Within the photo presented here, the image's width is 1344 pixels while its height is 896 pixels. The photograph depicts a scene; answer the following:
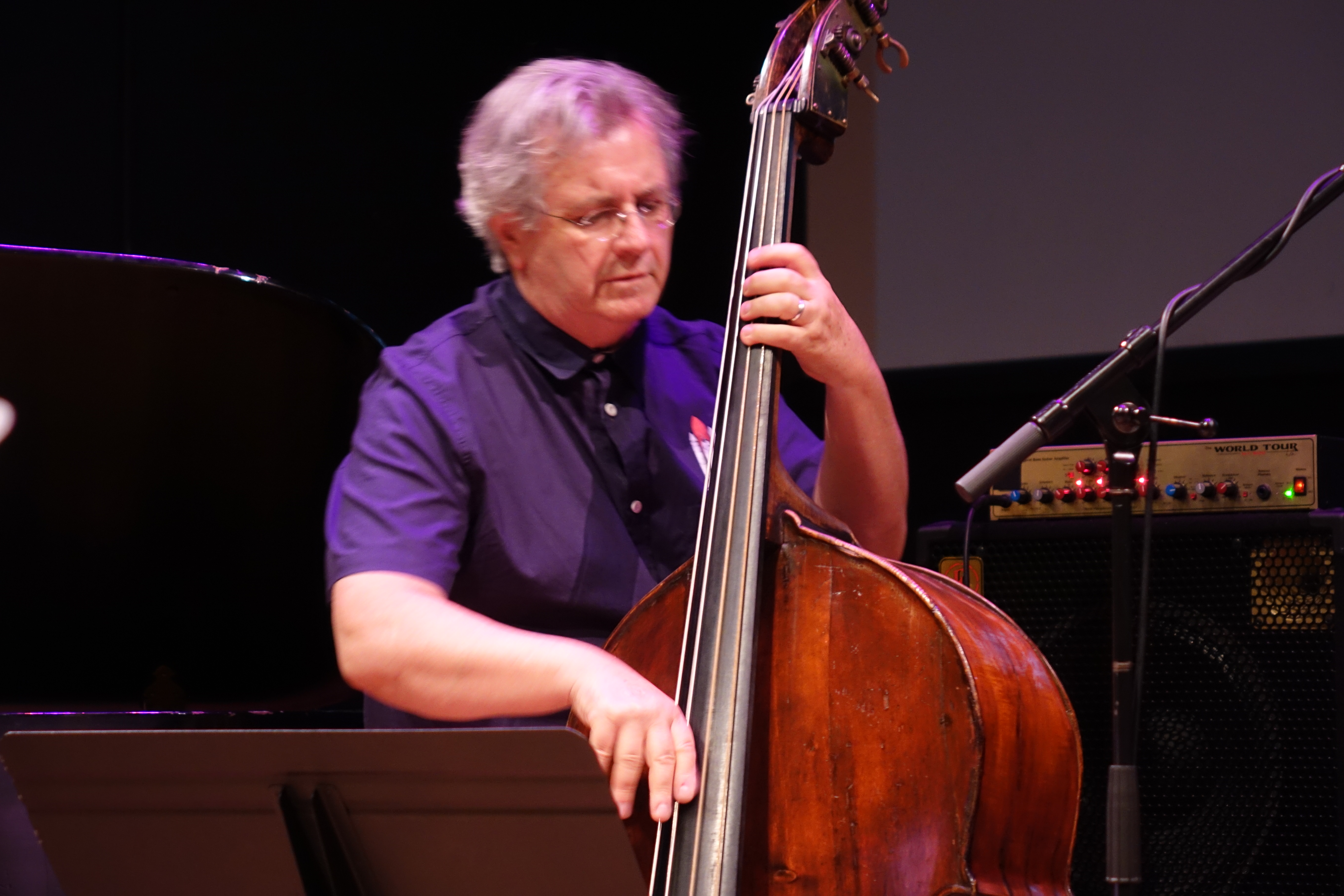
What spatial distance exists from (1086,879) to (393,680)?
1.33 metres

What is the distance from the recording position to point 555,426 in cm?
139

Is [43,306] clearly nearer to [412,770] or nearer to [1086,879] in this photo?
[412,770]

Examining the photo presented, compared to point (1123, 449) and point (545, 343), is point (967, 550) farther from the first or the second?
point (545, 343)

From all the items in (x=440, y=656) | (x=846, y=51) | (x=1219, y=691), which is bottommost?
(x=1219, y=691)

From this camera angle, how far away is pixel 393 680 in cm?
114

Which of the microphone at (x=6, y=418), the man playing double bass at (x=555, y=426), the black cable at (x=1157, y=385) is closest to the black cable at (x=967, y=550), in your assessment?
the black cable at (x=1157, y=385)

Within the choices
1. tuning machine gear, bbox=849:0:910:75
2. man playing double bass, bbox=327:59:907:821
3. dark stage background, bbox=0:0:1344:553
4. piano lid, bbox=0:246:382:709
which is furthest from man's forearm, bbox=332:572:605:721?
dark stage background, bbox=0:0:1344:553

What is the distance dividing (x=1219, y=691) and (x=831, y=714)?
1254 millimetres

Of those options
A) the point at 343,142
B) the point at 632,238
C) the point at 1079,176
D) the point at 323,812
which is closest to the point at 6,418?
the point at 343,142

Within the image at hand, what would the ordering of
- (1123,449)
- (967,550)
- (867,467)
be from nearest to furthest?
(867,467) < (1123,449) < (967,550)

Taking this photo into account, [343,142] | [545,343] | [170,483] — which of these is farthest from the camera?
[343,142]

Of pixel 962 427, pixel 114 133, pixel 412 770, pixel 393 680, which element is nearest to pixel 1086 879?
pixel 962 427

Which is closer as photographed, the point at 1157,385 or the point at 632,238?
the point at 632,238

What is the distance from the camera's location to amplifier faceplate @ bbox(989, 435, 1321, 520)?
78.6 inches
